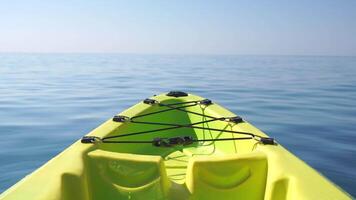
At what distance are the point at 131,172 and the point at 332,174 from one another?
5.21 m

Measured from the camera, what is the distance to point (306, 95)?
20109 millimetres

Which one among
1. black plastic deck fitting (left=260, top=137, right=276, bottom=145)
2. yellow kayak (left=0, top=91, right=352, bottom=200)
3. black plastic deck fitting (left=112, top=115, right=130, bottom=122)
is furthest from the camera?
black plastic deck fitting (left=112, top=115, right=130, bottom=122)

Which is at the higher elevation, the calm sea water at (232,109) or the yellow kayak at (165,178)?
the yellow kayak at (165,178)

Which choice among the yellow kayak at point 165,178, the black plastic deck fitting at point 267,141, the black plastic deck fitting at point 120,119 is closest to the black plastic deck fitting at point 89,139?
the yellow kayak at point 165,178

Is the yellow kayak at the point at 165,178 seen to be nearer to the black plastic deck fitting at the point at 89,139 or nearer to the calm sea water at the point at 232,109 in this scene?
the black plastic deck fitting at the point at 89,139

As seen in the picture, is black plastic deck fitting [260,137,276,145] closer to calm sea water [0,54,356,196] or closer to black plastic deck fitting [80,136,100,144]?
calm sea water [0,54,356,196]

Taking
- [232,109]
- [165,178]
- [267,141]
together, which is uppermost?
[267,141]

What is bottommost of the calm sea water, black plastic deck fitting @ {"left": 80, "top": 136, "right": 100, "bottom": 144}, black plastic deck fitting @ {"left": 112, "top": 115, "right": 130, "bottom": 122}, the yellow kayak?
the calm sea water

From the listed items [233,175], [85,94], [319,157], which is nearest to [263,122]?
[319,157]

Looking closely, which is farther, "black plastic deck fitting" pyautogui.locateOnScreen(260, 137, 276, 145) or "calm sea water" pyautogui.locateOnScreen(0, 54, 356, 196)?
"calm sea water" pyautogui.locateOnScreen(0, 54, 356, 196)

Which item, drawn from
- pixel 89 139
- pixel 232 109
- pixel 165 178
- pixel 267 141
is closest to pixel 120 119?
pixel 89 139

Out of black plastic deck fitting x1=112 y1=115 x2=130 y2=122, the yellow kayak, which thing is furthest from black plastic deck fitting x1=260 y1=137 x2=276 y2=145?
black plastic deck fitting x1=112 y1=115 x2=130 y2=122

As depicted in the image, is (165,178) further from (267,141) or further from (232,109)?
(232,109)

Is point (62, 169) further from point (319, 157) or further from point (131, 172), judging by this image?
point (319, 157)
